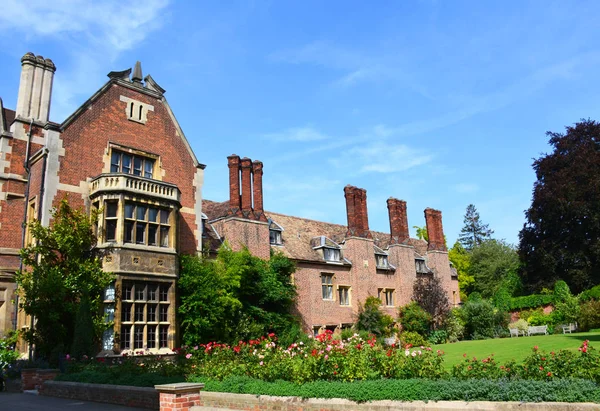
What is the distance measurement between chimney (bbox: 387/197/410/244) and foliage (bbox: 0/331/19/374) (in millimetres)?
25634

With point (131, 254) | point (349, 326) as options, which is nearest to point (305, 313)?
point (349, 326)

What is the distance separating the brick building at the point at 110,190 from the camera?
19297 mm

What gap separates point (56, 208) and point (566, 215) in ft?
114

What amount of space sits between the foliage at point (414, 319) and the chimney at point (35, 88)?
25.0 metres

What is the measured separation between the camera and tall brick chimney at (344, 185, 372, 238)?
34.5 m

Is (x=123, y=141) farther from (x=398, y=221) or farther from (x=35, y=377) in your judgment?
(x=398, y=221)

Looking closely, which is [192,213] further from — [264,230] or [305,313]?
[305,313]

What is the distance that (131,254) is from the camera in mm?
19406

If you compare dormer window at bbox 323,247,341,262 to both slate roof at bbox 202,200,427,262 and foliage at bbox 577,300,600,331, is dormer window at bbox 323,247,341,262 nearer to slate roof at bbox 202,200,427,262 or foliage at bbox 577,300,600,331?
slate roof at bbox 202,200,427,262

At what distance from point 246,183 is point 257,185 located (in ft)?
2.27

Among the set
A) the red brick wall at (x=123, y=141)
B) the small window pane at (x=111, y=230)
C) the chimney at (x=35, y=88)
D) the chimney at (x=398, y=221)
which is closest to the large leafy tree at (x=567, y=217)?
the chimney at (x=398, y=221)

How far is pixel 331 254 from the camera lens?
3291cm

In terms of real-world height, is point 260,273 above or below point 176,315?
above

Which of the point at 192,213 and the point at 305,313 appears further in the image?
the point at 305,313
